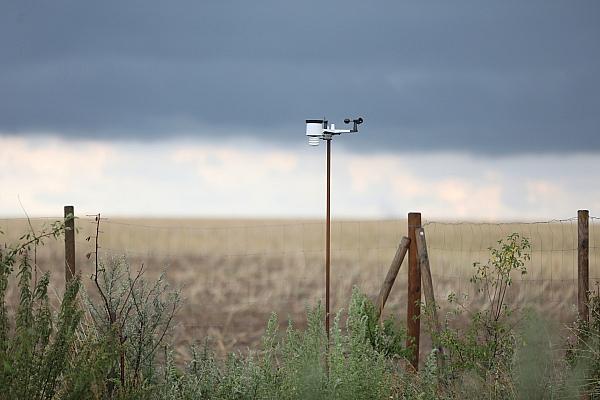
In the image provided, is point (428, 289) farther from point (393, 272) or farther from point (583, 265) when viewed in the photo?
point (583, 265)

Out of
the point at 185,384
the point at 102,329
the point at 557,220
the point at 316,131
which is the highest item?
the point at 316,131

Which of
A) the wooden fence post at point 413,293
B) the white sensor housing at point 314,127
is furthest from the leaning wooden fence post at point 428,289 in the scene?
the white sensor housing at point 314,127

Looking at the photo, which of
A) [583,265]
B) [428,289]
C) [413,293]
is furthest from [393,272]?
[583,265]

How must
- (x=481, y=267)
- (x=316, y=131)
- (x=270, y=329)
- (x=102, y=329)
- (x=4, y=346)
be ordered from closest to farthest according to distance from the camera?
(x=4, y=346) < (x=270, y=329) < (x=102, y=329) < (x=481, y=267) < (x=316, y=131)

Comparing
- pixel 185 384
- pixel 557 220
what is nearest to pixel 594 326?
pixel 557 220

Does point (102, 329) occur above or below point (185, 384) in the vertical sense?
above

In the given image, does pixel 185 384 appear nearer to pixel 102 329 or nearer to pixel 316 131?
pixel 102 329

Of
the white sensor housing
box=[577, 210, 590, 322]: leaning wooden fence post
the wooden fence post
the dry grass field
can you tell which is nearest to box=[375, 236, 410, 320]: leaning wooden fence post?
the wooden fence post

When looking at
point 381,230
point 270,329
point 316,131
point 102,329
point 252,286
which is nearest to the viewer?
point 270,329

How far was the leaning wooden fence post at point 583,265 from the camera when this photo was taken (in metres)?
7.79

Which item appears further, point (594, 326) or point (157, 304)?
point (594, 326)

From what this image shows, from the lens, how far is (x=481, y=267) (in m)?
7.46

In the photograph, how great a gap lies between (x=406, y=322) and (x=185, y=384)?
9.09 feet

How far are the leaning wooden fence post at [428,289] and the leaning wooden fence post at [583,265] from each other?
130 centimetres
